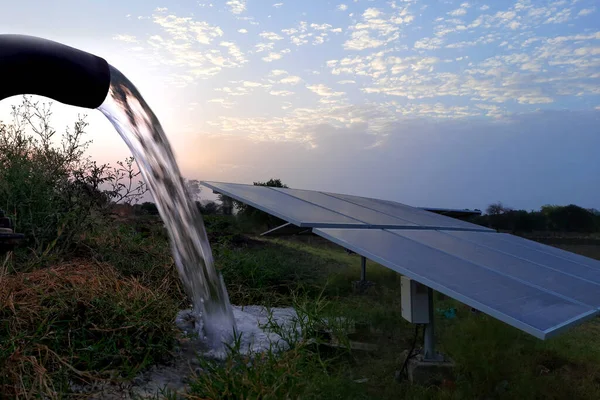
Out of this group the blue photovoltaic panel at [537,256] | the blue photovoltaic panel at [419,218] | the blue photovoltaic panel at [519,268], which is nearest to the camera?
the blue photovoltaic panel at [519,268]

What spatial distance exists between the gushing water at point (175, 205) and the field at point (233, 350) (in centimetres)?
45

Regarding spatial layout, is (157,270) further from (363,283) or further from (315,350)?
(363,283)

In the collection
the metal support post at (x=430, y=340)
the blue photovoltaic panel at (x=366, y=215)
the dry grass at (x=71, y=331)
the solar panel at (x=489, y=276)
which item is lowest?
the metal support post at (x=430, y=340)

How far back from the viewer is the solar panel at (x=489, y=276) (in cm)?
346

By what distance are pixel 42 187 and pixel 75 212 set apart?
608 mm

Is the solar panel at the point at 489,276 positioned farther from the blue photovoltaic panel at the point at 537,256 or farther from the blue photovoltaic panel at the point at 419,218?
the blue photovoltaic panel at the point at 419,218

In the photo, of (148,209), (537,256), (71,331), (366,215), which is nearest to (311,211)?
(366,215)

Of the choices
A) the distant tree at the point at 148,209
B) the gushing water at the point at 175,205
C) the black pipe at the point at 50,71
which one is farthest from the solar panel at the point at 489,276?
→ the distant tree at the point at 148,209

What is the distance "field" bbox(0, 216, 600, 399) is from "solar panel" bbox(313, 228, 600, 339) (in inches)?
40.6

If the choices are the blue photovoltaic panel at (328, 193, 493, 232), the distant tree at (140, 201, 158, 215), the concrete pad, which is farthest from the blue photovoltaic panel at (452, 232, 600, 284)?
the distant tree at (140, 201, 158, 215)

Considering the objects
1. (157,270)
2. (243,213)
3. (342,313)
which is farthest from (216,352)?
(243,213)

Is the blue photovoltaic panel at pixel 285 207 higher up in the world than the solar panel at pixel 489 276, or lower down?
higher up

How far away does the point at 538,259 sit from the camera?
596 centimetres

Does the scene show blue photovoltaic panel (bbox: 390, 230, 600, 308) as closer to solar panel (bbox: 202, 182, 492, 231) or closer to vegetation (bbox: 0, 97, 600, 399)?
solar panel (bbox: 202, 182, 492, 231)
